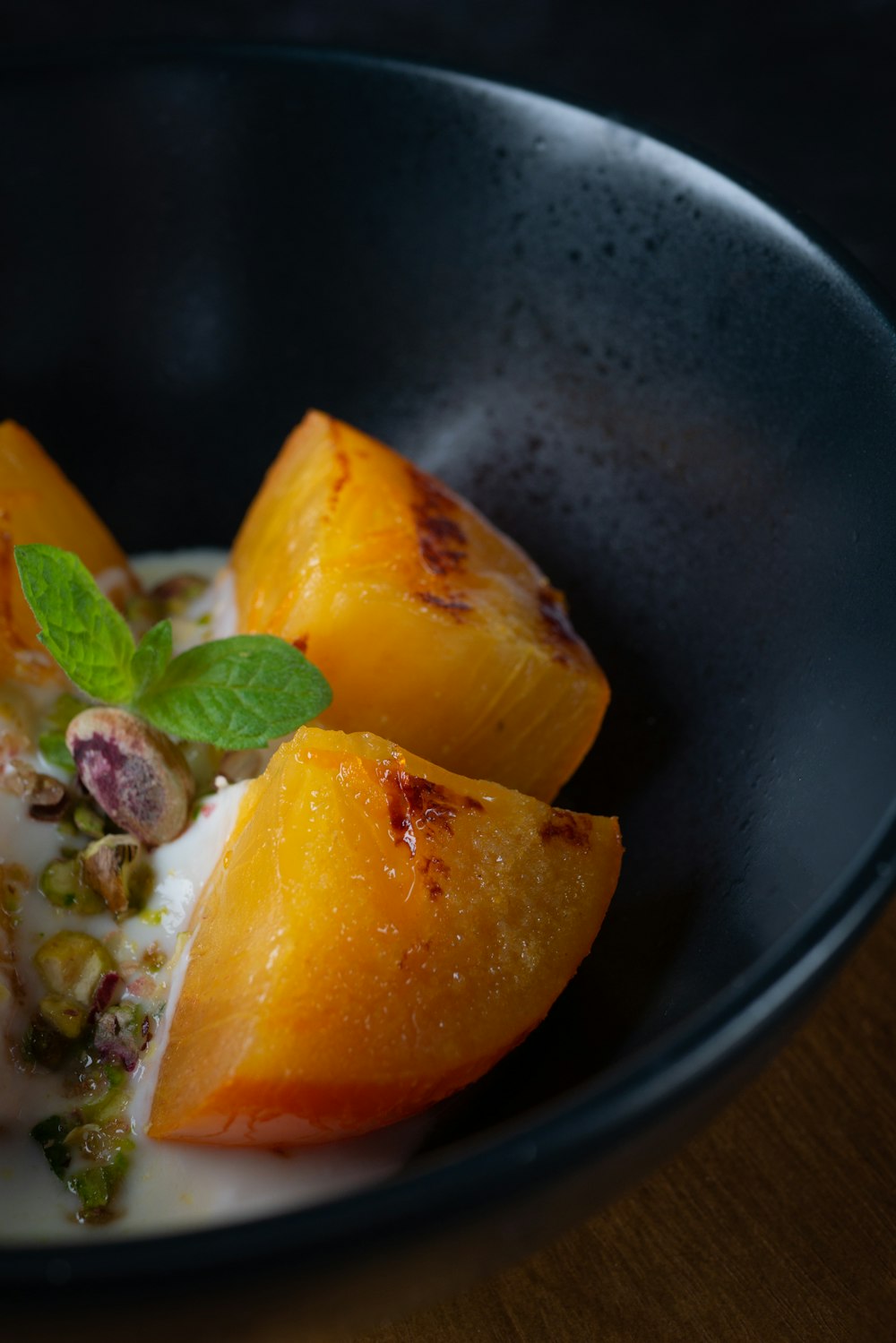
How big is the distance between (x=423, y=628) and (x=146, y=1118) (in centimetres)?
50

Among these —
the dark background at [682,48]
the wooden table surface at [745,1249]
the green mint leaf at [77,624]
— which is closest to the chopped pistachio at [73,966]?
the green mint leaf at [77,624]

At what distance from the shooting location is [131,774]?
1274 mm

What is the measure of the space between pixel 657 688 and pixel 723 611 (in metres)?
0.11

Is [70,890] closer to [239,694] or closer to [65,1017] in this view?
[65,1017]

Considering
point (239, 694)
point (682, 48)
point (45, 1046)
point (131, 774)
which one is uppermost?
point (682, 48)

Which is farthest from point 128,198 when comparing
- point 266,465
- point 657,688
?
point 657,688

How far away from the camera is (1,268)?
1.68 metres

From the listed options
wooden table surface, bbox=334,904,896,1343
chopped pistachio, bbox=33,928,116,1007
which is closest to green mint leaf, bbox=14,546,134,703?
chopped pistachio, bbox=33,928,116,1007

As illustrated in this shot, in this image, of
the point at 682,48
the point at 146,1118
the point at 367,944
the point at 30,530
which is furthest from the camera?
the point at 682,48

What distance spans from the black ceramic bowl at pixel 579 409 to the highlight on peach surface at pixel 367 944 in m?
0.11

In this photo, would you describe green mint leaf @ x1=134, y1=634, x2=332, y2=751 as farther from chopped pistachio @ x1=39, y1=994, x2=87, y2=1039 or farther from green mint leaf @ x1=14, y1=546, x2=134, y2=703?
chopped pistachio @ x1=39, y1=994, x2=87, y2=1039

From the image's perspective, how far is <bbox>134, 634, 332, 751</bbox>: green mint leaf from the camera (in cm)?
123

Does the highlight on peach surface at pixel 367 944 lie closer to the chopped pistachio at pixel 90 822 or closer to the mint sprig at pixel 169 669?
the mint sprig at pixel 169 669

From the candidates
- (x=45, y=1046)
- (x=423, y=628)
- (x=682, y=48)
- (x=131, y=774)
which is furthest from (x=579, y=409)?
(x=682, y=48)
